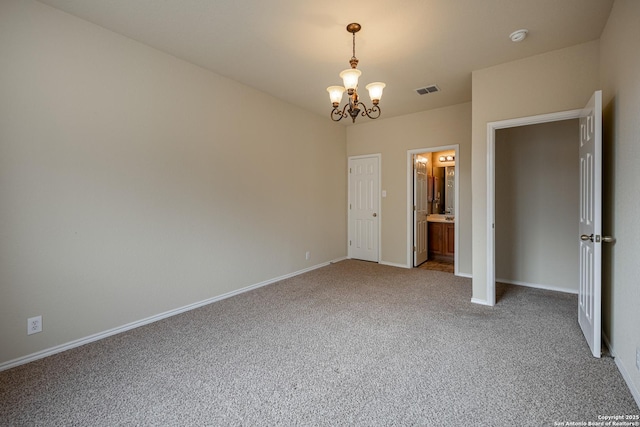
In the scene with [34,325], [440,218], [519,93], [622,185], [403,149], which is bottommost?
[34,325]

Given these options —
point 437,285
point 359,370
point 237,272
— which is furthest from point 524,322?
point 237,272

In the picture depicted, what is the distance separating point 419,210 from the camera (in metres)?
5.68

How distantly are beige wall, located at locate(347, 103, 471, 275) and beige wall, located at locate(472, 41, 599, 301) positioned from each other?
4.23 feet

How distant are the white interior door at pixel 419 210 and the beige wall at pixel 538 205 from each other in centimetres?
136

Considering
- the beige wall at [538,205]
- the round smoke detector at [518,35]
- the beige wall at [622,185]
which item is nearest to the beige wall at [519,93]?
the beige wall at [622,185]

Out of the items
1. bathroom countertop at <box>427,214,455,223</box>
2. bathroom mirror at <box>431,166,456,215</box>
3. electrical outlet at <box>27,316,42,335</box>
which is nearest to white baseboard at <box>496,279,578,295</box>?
bathroom countertop at <box>427,214,455,223</box>

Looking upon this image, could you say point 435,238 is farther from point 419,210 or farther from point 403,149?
point 403,149

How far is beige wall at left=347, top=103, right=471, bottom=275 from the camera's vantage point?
188 inches

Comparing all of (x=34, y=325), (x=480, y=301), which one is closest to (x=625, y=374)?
(x=480, y=301)

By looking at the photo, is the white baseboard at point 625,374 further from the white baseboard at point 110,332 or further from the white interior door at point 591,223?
the white baseboard at point 110,332

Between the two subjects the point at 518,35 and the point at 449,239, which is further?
the point at 449,239

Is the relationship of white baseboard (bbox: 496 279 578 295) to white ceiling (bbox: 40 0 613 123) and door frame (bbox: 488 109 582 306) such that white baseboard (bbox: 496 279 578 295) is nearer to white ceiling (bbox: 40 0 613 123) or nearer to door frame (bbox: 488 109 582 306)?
door frame (bbox: 488 109 582 306)

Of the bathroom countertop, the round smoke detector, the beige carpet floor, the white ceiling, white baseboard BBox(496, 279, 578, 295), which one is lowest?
the beige carpet floor

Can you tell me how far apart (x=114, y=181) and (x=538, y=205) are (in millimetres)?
5111
